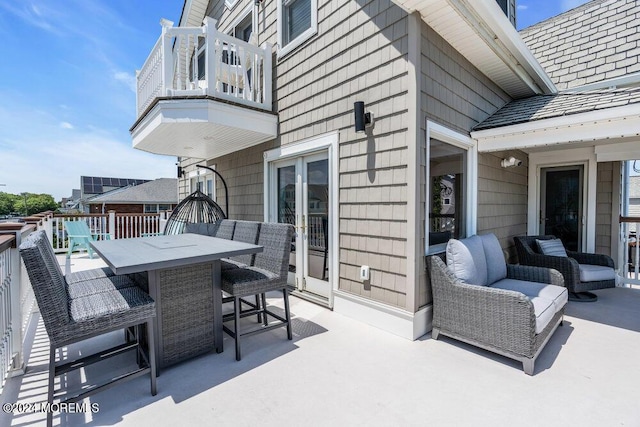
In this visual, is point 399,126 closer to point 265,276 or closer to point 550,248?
point 265,276

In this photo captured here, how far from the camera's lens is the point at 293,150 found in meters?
4.41

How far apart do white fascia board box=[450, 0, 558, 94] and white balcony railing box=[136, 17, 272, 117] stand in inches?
116

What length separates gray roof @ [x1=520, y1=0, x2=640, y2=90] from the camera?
4871mm

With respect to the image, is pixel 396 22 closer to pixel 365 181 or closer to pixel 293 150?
pixel 365 181

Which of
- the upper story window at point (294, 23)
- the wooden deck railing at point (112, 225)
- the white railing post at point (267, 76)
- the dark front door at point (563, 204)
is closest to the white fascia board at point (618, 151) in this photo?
the dark front door at point (563, 204)

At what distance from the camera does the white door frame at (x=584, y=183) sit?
16.7 ft

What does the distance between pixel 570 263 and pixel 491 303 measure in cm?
246

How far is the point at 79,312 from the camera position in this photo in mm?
1961

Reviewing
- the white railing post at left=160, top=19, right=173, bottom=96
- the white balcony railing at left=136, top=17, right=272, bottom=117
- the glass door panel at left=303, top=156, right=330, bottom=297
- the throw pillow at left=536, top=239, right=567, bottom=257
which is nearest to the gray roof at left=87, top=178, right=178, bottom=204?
the white balcony railing at left=136, top=17, right=272, bottom=117

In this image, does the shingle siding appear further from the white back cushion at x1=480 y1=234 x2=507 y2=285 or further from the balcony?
the white back cushion at x1=480 y1=234 x2=507 y2=285

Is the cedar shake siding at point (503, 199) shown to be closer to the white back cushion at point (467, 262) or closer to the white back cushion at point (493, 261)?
the white back cushion at point (493, 261)

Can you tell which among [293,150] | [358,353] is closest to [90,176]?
[293,150]

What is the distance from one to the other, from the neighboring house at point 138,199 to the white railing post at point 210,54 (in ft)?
62.3

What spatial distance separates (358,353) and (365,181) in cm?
179
